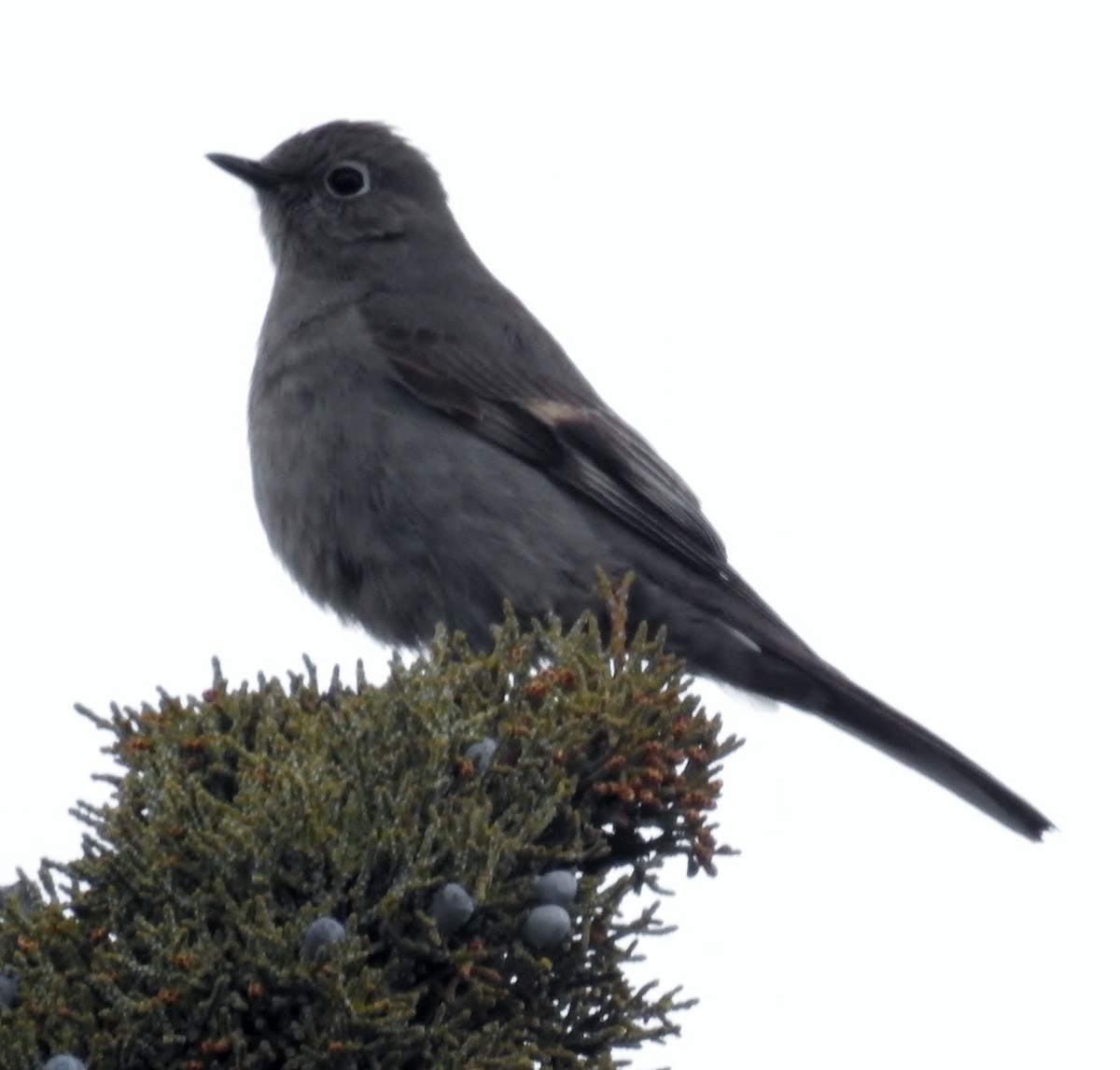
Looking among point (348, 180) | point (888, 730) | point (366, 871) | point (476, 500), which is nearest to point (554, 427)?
point (476, 500)

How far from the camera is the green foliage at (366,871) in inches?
116

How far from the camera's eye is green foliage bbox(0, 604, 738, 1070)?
2.94 metres

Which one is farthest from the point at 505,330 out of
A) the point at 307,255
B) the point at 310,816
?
the point at 310,816

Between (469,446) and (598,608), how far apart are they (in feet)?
2.36

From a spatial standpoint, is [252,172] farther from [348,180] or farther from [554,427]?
[554,427]

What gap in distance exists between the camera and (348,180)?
786 centimetres

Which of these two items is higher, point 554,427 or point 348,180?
point 348,180

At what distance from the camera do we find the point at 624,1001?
315 centimetres

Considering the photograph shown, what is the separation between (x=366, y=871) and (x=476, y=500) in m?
3.28

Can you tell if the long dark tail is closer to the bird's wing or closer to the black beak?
the bird's wing

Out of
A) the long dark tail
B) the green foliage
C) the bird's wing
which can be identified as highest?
the bird's wing

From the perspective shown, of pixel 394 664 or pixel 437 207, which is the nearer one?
pixel 394 664

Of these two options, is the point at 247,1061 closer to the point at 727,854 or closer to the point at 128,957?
the point at 128,957

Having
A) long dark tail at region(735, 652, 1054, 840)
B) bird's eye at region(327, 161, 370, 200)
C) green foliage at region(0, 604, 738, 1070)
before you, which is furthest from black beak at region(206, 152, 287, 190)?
green foliage at region(0, 604, 738, 1070)
